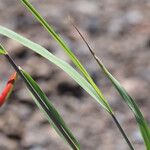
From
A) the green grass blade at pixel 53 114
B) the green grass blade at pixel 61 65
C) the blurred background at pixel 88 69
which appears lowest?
the green grass blade at pixel 53 114

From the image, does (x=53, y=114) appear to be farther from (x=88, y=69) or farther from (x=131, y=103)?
(x=88, y=69)

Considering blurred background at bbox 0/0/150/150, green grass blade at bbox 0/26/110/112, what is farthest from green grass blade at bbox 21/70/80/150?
blurred background at bbox 0/0/150/150

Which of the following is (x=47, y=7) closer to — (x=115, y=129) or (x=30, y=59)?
(x=30, y=59)

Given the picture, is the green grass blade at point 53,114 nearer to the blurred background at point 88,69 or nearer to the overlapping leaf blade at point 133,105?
the overlapping leaf blade at point 133,105

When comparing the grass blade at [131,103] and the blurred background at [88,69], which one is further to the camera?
the blurred background at [88,69]

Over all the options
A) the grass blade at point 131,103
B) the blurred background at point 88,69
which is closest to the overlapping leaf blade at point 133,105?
the grass blade at point 131,103

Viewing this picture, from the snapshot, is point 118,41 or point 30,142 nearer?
point 30,142

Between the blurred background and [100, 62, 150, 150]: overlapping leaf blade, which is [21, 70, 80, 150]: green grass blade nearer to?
[100, 62, 150, 150]: overlapping leaf blade

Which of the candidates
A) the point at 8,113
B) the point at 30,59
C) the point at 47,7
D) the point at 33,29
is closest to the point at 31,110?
the point at 8,113
